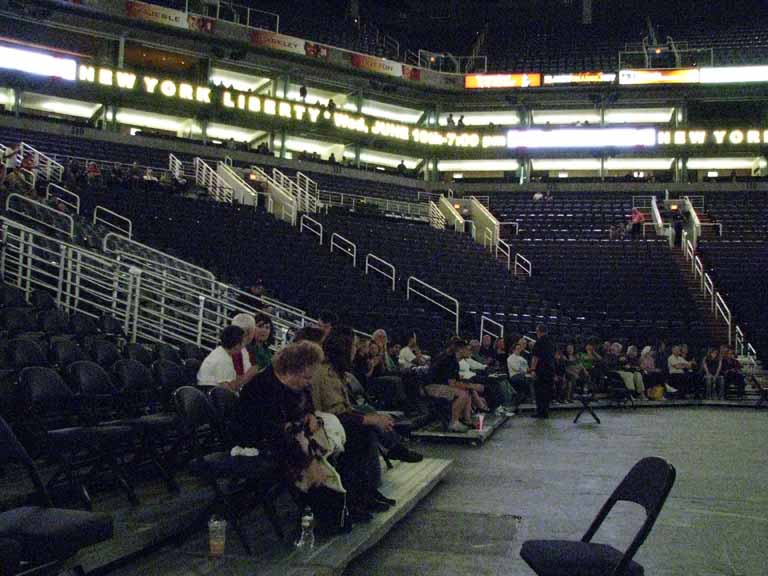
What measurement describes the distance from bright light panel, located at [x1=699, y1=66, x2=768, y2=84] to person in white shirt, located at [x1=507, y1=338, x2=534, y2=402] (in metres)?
25.8

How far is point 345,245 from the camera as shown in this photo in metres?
22.0

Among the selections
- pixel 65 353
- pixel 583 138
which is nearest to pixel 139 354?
pixel 65 353

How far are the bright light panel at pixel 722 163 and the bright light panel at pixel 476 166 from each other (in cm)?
849

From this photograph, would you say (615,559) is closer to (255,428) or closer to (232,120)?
(255,428)

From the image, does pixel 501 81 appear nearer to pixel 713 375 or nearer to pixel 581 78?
pixel 581 78

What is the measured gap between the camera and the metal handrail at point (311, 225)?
21.9 metres

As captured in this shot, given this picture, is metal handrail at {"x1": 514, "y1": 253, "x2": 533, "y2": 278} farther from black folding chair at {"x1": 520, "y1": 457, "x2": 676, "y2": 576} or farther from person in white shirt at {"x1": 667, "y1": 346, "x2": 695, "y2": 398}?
black folding chair at {"x1": 520, "y1": 457, "x2": 676, "y2": 576}

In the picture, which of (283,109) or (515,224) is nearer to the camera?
(515,224)

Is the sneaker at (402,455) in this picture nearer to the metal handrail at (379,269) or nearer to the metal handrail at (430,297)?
the metal handrail at (430,297)

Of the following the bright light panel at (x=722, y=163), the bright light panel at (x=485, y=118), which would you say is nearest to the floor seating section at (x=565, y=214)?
the bright light panel at (x=485, y=118)

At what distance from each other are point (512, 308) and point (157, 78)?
56.7 ft

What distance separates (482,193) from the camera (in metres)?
35.1

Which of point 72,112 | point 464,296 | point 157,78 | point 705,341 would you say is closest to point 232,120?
point 157,78

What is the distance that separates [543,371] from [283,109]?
22.1 meters
